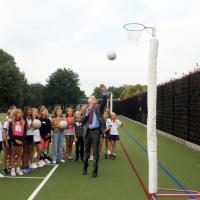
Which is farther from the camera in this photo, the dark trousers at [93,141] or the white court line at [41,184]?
the dark trousers at [93,141]

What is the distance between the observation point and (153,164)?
877cm

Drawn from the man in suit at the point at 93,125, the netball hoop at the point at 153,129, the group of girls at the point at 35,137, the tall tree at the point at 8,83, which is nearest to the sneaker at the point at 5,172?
the group of girls at the point at 35,137

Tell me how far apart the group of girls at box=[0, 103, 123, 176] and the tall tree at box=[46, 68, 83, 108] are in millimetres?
79359

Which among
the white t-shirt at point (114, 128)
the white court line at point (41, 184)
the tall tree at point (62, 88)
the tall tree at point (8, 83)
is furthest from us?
the tall tree at point (62, 88)

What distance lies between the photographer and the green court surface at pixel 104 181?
29.4 feet

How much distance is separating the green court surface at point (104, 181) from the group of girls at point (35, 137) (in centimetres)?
49

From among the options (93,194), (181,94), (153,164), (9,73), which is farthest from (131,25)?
(9,73)

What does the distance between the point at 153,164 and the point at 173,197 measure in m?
0.80

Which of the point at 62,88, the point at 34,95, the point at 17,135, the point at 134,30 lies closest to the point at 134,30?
the point at 134,30

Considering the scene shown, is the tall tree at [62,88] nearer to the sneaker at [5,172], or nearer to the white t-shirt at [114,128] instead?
the white t-shirt at [114,128]

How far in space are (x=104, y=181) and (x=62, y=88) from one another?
282 feet

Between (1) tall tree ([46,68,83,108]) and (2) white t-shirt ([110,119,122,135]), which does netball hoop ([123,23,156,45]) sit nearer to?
(2) white t-shirt ([110,119,122,135])

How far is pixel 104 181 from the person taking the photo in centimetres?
1051

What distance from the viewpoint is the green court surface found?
8.95 m
